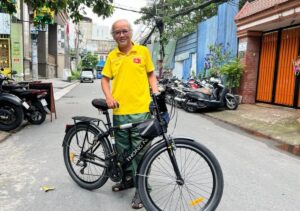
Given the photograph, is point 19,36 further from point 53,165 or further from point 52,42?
point 52,42

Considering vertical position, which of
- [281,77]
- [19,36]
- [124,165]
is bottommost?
[124,165]

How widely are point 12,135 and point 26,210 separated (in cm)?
406

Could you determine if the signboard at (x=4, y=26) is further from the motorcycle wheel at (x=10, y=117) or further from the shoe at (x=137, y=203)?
the shoe at (x=137, y=203)

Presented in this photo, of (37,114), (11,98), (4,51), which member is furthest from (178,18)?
(11,98)

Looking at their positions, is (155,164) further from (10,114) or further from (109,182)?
(10,114)

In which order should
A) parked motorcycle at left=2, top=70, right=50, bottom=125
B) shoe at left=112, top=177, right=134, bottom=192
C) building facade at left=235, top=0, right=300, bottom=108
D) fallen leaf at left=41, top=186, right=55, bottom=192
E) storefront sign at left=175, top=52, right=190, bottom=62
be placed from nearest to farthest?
shoe at left=112, top=177, right=134, bottom=192 → fallen leaf at left=41, top=186, right=55, bottom=192 → parked motorcycle at left=2, top=70, right=50, bottom=125 → building facade at left=235, top=0, right=300, bottom=108 → storefront sign at left=175, top=52, right=190, bottom=62

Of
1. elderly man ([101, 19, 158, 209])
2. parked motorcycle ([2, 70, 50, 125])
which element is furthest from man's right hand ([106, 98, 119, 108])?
parked motorcycle ([2, 70, 50, 125])

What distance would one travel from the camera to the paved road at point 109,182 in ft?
11.9

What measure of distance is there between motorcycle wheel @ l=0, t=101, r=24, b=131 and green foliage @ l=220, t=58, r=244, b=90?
7.76 metres

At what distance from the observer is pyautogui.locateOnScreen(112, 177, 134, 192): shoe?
148 inches

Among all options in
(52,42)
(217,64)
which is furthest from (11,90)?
(52,42)

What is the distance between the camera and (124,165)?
358cm

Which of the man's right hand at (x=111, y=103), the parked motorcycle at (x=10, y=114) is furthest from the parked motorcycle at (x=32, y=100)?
the man's right hand at (x=111, y=103)

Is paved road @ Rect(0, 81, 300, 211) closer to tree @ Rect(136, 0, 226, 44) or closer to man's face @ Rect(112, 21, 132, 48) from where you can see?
man's face @ Rect(112, 21, 132, 48)
